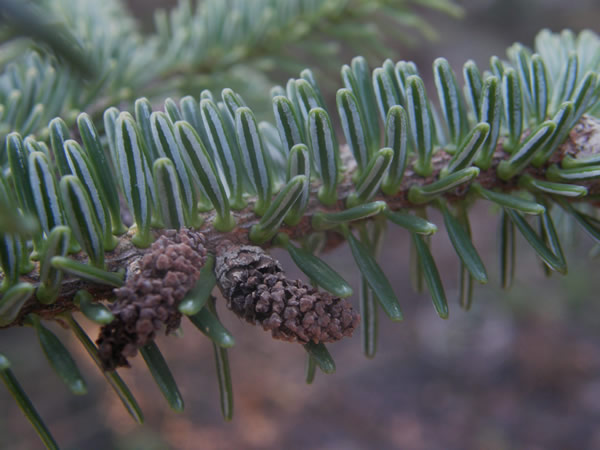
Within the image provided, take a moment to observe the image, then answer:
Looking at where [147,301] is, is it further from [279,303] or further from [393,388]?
[393,388]

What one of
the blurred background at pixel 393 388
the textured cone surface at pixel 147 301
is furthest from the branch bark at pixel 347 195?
the blurred background at pixel 393 388

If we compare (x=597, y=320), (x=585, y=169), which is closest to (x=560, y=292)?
(x=597, y=320)

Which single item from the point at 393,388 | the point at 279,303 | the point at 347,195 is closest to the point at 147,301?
the point at 279,303

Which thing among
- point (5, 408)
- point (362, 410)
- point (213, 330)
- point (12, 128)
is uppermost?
point (12, 128)

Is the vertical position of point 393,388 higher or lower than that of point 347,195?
lower

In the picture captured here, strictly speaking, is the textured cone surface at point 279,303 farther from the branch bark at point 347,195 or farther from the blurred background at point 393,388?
the blurred background at point 393,388

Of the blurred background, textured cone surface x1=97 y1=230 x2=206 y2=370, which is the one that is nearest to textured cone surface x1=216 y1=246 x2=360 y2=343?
textured cone surface x1=97 y1=230 x2=206 y2=370

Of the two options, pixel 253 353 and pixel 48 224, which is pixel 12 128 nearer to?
pixel 48 224
